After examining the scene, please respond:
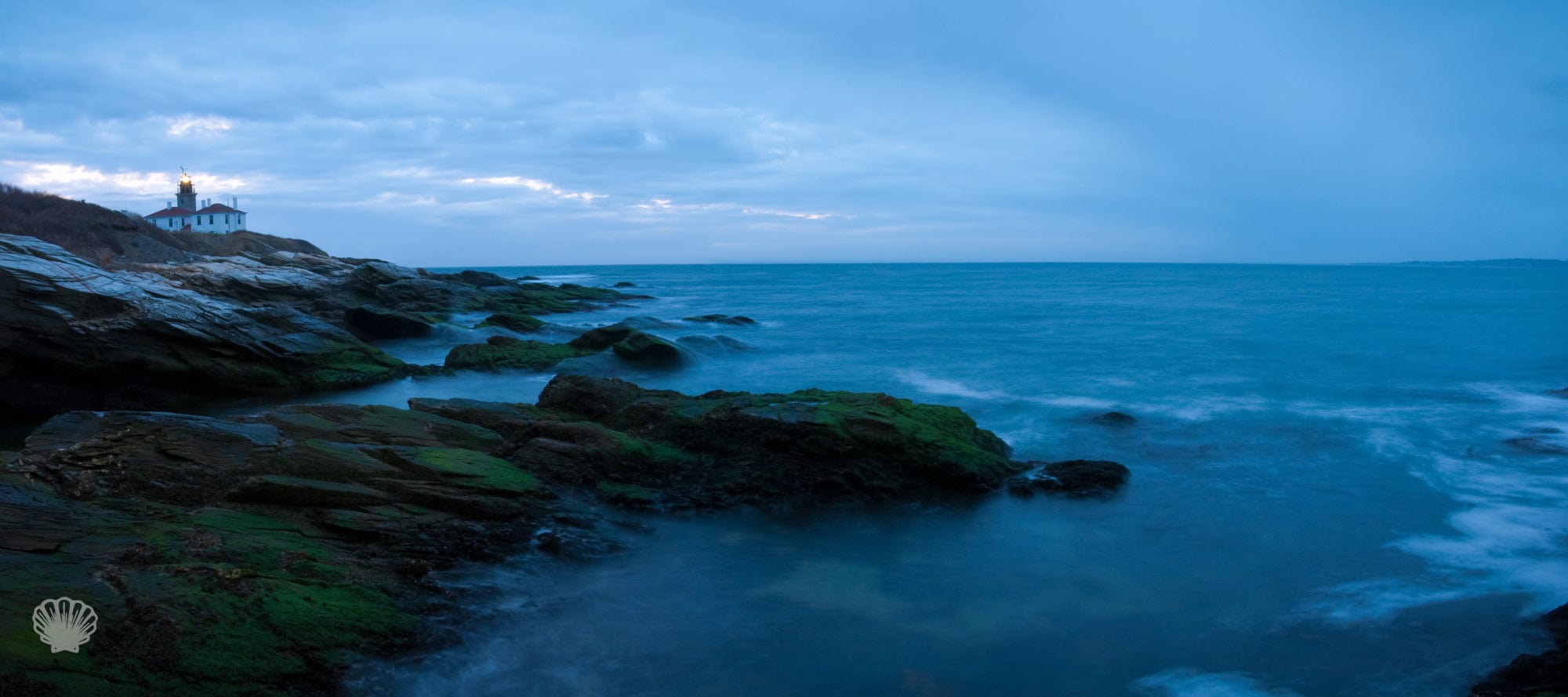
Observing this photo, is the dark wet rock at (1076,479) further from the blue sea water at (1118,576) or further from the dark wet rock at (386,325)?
the dark wet rock at (386,325)

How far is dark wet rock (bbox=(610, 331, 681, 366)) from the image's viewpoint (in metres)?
25.9

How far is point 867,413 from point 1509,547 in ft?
29.5

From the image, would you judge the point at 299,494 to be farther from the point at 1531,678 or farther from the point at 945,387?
the point at 945,387

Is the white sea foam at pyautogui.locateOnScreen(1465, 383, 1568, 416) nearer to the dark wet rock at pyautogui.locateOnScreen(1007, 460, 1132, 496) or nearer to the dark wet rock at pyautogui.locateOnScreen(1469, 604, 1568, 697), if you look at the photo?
the dark wet rock at pyautogui.locateOnScreen(1007, 460, 1132, 496)

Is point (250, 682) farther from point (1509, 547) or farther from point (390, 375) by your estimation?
point (390, 375)

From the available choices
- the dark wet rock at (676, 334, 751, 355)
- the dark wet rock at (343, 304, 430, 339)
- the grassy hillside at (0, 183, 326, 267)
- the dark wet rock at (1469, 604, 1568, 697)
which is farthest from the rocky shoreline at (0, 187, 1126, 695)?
the grassy hillside at (0, 183, 326, 267)

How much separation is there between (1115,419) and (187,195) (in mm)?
87724

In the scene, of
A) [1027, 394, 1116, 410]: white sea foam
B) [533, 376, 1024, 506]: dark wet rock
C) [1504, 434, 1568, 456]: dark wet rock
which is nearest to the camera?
[533, 376, 1024, 506]: dark wet rock

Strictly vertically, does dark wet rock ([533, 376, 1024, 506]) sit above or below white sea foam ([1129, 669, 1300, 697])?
above

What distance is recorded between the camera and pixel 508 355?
25.4 m

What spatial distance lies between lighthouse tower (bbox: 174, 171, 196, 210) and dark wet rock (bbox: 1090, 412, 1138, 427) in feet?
282

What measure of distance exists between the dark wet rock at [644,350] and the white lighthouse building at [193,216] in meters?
67.0

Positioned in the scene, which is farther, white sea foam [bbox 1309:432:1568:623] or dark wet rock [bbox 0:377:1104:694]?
Result: white sea foam [bbox 1309:432:1568:623]

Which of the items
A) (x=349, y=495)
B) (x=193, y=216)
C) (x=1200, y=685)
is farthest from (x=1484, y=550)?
(x=193, y=216)
